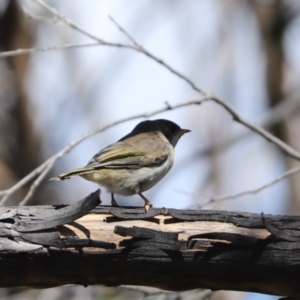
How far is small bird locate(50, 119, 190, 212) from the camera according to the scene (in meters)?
5.92

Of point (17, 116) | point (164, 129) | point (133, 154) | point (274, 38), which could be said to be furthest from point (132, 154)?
point (274, 38)

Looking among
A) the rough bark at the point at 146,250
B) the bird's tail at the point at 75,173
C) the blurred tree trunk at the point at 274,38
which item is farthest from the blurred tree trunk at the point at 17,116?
the rough bark at the point at 146,250

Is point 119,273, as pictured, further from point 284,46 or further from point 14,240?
point 284,46

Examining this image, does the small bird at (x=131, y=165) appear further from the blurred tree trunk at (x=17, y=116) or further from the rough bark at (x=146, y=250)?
the blurred tree trunk at (x=17, y=116)

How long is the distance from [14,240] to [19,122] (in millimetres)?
8174

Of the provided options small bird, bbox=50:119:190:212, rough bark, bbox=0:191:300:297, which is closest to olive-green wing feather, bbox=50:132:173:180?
small bird, bbox=50:119:190:212

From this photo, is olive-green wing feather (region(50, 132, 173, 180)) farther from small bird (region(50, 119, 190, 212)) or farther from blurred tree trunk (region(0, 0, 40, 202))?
blurred tree trunk (region(0, 0, 40, 202))

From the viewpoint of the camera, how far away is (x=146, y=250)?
382cm

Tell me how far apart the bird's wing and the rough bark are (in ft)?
6.34

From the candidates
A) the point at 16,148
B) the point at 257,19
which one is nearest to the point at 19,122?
the point at 16,148

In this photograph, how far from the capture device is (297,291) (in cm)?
390

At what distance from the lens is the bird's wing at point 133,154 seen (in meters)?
6.02

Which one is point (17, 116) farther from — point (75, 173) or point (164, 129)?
point (75, 173)

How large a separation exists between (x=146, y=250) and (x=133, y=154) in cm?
267
